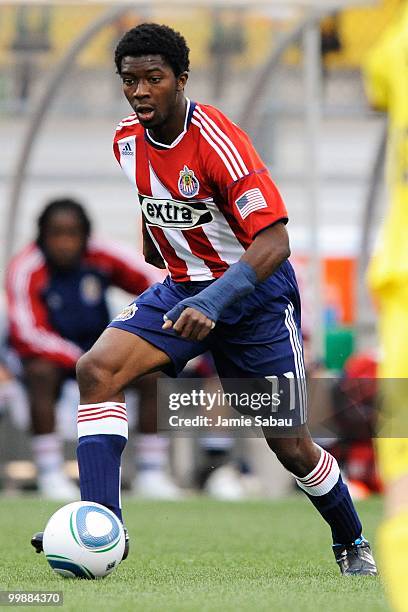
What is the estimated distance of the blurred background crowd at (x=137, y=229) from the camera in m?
11.3

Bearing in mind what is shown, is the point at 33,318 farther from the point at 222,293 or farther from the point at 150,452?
the point at 222,293

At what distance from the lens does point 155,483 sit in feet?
37.0

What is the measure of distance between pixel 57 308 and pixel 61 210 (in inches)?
29.3

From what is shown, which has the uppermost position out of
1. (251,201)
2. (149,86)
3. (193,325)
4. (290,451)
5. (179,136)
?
(149,86)

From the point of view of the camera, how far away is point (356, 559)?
5.89m

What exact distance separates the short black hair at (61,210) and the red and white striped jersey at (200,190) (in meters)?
5.23

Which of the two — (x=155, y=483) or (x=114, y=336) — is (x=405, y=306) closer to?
(x=114, y=336)

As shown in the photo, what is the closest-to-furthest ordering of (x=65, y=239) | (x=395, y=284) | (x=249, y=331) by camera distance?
1. (x=395, y=284)
2. (x=249, y=331)
3. (x=65, y=239)

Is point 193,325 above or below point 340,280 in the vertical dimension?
below

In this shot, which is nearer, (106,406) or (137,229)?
(106,406)

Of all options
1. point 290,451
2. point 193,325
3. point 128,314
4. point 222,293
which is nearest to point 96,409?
point 128,314

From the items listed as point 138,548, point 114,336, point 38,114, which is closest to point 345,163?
point 38,114

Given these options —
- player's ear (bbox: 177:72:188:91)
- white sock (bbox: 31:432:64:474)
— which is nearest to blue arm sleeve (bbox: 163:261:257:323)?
player's ear (bbox: 177:72:188:91)

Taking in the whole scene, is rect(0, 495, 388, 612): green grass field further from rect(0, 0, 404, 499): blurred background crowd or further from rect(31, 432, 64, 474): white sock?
rect(0, 0, 404, 499): blurred background crowd
